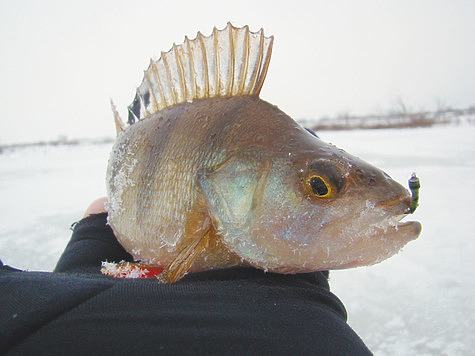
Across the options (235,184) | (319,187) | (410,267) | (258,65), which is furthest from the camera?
(410,267)

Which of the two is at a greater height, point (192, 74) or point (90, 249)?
point (192, 74)

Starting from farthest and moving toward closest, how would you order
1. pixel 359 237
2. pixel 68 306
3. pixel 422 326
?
pixel 422 326
pixel 359 237
pixel 68 306

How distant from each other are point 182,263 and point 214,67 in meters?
0.77

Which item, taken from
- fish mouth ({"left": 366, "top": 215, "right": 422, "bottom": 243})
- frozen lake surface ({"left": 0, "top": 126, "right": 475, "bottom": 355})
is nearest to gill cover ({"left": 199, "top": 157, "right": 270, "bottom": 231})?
fish mouth ({"left": 366, "top": 215, "right": 422, "bottom": 243})

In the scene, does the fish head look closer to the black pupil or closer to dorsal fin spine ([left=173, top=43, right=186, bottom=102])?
the black pupil

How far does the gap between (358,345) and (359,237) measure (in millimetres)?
266

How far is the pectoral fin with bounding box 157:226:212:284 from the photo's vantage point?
0.92 meters

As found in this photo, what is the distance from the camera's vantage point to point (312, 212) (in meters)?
0.88

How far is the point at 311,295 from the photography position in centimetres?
91

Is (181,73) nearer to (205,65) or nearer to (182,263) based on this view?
(205,65)

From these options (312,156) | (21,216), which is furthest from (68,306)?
(21,216)

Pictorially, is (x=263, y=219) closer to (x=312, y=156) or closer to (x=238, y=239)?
(x=238, y=239)

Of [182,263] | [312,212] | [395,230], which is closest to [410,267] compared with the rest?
[395,230]

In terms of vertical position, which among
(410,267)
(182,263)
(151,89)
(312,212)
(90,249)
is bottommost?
(410,267)
